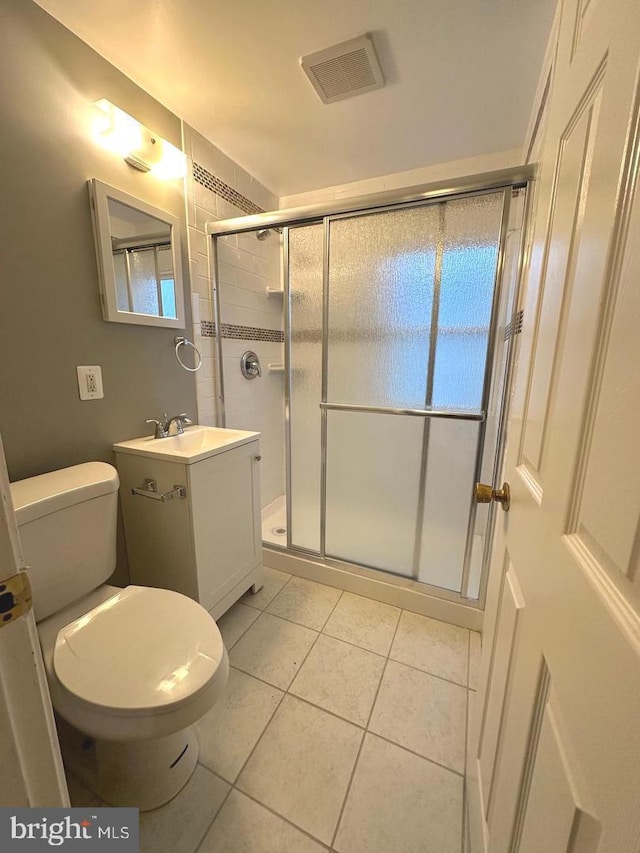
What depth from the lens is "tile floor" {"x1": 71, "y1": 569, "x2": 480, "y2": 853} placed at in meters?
0.91

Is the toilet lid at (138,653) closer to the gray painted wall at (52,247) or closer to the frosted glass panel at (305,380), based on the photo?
the gray painted wall at (52,247)

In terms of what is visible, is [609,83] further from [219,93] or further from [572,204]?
[219,93]

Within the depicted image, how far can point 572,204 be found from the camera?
509mm

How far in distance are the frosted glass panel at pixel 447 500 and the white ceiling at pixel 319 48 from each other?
55.6 inches

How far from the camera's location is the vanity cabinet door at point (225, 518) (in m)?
1.36

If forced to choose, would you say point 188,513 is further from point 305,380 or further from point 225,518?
point 305,380

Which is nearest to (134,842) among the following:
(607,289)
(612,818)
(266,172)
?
(612,818)

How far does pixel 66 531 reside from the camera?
1057 mm

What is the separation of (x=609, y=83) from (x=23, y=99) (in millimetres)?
1579

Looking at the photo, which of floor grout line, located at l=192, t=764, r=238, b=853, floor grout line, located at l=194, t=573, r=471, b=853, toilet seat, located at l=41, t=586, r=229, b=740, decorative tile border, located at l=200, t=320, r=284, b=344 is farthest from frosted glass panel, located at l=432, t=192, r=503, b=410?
floor grout line, located at l=192, t=764, r=238, b=853

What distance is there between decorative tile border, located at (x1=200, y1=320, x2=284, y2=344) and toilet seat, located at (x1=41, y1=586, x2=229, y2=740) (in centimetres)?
138

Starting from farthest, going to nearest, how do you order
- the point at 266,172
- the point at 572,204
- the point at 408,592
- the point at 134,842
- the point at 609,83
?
1. the point at 266,172
2. the point at 408,592
3. the point at 134,842
4. the point at 572,204
5. the point at 609,83

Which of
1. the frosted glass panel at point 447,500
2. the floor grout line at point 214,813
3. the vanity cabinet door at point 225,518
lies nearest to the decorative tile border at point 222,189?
the vanity cabinet door at point 225,518

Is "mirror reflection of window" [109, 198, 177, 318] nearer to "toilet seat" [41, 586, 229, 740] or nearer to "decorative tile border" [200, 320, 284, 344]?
"decorative tile border" [200, 320, 284, 344]
